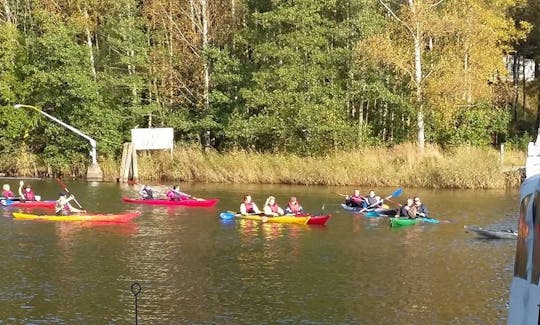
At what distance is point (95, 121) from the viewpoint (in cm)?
5541

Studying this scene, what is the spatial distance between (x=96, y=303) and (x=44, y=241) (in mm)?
9516

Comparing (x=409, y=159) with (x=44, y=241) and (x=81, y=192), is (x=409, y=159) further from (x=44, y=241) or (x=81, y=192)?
(x=44, y=241)

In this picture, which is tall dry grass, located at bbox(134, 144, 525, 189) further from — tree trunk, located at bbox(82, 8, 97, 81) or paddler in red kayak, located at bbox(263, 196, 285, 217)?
paddler in red kayak, located at bbox(263, 196, 285, 217)

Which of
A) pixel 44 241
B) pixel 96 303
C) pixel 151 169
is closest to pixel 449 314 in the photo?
pixel 96 303

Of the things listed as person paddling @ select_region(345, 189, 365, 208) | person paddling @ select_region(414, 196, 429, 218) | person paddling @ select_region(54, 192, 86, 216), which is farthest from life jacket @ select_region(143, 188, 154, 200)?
person paddling @ select_region(414, 196, 429, 218)

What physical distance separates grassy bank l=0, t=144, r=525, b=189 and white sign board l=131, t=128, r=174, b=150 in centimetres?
74

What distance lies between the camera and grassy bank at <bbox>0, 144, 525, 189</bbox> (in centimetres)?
4444

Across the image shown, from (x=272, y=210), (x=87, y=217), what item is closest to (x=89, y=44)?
(x=87, y=217)

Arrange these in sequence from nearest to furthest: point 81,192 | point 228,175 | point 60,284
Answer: point 60,284
point 81,192
point 228,175

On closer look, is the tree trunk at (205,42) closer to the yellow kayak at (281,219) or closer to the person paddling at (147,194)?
the person paddling at (147,194)

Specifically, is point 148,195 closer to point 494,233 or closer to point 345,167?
point 345,167

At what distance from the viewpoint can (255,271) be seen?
2348 centimetres

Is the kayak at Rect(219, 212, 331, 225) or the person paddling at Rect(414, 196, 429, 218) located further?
the person paddling at Rect(414, 196, 429, 218)

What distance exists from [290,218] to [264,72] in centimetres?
2107
